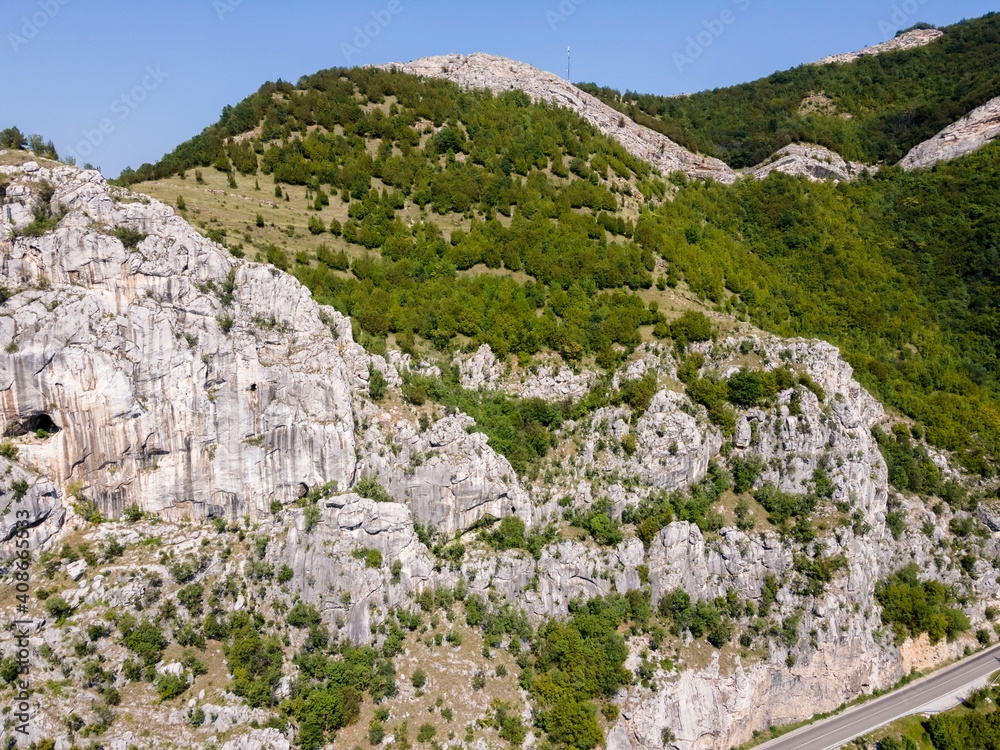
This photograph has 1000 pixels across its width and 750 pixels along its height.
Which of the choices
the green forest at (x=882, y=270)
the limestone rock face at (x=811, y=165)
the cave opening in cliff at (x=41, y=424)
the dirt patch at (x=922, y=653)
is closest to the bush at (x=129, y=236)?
the cave opening in cliff at (x=41, y=424)

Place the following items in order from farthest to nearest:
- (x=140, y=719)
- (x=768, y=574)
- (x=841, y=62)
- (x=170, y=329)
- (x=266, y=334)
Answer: (x=841, y=62)
(x=768, y=574)
(x=266, y=334)
(x=170, y=329)
(x=140, y=719)

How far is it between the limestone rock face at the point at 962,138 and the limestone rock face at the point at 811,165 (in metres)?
7.50

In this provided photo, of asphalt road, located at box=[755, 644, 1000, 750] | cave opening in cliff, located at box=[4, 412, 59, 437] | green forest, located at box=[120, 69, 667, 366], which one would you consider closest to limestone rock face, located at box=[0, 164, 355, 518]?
cave opening in cliff, located at box=[4, 412, 59, 437]

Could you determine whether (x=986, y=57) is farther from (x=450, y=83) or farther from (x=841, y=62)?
(x=450, y=83)

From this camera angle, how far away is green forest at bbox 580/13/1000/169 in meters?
113

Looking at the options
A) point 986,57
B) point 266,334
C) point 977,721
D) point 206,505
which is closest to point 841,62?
point 986,57

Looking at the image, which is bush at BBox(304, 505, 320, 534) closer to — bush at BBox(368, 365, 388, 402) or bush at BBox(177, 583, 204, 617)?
bush at BBox(177, 583, 204, 617)

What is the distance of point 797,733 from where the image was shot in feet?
179

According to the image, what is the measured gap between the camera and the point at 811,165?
107 meters

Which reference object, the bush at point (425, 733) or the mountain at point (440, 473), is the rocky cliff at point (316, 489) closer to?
the mountain at point (440, 473)

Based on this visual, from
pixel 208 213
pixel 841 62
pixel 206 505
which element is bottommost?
pixel 206 505

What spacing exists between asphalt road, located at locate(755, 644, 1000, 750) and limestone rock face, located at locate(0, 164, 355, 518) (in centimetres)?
4888

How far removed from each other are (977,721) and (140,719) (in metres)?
70.2

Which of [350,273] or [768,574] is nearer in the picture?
[768,574]
